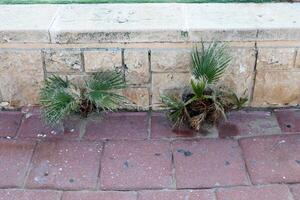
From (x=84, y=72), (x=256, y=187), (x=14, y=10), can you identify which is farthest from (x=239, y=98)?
(x=14, y=10)

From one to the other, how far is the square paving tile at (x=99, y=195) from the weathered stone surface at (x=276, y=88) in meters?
0.87

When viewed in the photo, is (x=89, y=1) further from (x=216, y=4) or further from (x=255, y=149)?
(x=255, y=149)

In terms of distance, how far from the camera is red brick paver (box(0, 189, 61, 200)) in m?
2.15

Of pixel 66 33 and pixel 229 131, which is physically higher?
pixel 66 33

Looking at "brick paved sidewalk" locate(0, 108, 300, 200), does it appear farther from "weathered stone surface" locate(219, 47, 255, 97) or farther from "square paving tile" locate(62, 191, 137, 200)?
"weathered stone surface" locate(219, 47, 255, 97)

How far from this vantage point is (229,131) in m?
2.51

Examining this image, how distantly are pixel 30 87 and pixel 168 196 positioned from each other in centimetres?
94

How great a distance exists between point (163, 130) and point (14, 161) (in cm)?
71

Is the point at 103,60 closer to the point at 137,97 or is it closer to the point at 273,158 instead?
the point at 137,97

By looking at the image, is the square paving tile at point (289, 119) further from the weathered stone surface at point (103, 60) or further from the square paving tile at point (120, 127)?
the weathered stone surface at point (103, 60)

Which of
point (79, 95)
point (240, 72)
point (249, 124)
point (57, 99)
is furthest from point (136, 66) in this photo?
point (249, 124)

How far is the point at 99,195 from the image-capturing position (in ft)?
7.09

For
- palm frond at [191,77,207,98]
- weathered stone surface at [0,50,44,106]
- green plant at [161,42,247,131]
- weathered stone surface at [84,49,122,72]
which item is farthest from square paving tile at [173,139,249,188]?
weathered stone surface at [0,50,44,106]

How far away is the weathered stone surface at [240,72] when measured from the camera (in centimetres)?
247
